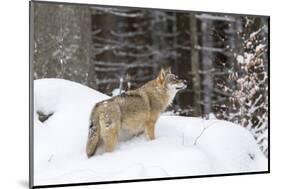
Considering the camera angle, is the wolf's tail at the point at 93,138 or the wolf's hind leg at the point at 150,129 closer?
the wolf's tail at the point at 93,138

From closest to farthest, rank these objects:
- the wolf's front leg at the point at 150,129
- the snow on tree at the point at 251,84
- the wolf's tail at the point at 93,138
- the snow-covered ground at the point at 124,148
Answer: the snow-covered ground at the point at 124,148 < the wolf's tail at the point at 93,138 < the wolf's front leg at the point at 150,129 < the snow on tree at the point at 251,84

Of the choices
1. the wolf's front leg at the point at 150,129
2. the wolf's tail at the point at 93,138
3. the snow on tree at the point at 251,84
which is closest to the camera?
the wolf's tail at the point at 93,138

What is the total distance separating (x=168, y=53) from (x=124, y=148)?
815 millimetres

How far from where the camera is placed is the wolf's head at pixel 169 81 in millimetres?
4438

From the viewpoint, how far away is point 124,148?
4.27 m

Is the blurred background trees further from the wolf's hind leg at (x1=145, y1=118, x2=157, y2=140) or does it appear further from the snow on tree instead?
the wolf's hind leg at (x1=145, y1=118, x2=157, y2=140)

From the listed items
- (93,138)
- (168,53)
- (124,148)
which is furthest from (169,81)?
(93,138)

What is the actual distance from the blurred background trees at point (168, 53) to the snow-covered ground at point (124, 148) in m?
0.09

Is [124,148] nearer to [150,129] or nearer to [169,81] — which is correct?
[150,129]

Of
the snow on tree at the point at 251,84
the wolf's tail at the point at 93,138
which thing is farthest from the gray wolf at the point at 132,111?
the snow on tree at the point at 251,84

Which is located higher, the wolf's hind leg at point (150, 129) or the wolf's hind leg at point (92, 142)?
the wolf's hind leg at point (150, 129)

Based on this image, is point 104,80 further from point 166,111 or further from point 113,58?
point 166,111

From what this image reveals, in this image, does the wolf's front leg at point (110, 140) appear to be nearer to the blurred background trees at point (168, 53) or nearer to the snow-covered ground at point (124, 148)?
the snow-covered ground at point (124, 148)

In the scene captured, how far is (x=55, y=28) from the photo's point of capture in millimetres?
4152
